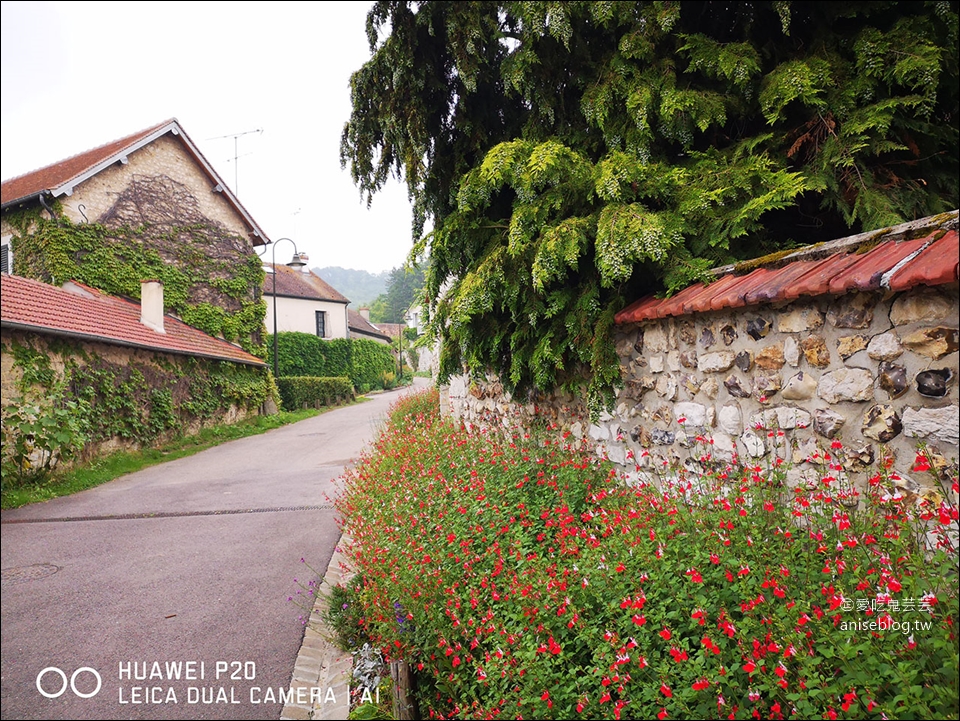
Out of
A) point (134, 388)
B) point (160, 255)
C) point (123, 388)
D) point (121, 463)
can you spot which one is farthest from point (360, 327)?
point (121, 463)

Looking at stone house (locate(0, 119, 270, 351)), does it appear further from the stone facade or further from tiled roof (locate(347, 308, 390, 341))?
tiled roof (locate(347, 308, 390, 341))

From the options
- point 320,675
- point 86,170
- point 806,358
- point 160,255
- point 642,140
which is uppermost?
point 86,170

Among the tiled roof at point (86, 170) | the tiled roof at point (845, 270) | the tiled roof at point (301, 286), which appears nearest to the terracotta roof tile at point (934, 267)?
the tiled roof at point (845, 270)

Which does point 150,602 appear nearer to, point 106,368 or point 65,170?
point 106,368

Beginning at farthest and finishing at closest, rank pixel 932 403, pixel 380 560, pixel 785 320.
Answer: pixel 380 560 → pixel 785 320 → pixel 932 403

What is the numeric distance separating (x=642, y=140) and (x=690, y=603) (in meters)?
3.28

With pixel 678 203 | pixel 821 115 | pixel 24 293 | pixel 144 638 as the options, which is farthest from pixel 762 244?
pixel 24 293

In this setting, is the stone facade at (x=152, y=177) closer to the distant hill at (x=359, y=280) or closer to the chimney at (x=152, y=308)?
the chimney at (x=152, y=308)

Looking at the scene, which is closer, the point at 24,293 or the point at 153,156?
the point at 24,293

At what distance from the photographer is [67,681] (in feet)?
4.71

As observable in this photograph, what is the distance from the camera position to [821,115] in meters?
3.71

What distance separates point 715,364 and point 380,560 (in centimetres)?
254

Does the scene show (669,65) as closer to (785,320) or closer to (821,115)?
(821,115)

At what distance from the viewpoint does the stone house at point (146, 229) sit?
1157 cm
